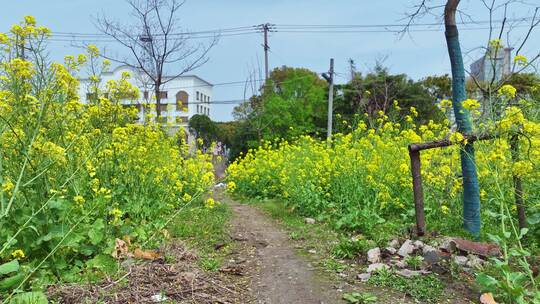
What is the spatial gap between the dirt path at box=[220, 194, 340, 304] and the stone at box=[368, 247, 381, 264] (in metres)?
0.50

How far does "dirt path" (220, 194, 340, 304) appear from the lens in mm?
3217

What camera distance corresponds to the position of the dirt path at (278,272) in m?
3.22

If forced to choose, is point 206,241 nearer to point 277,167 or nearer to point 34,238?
point 34,238

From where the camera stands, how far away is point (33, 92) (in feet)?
10.6

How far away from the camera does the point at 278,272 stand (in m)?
3.80

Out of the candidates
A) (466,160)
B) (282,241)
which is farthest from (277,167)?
(466,160)

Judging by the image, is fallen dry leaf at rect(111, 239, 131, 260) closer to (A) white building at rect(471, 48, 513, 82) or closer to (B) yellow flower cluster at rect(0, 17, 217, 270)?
(B) yellow flower cluster at rect(0, 17, 217, 270)

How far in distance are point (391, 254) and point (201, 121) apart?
3124 cm

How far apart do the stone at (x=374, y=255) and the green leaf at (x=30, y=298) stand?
96.4 inches

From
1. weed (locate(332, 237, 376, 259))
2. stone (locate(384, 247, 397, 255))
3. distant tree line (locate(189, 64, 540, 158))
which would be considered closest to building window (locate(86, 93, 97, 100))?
weed (locate(332, 237, 376, 259))

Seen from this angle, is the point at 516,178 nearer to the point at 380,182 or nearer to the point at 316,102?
the point at 380,182

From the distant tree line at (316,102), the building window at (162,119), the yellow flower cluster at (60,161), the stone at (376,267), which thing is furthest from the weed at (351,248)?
the distant tree line at (316,102)

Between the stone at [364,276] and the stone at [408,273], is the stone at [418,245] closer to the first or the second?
the stone at [408,273]

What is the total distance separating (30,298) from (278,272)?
1903mm
